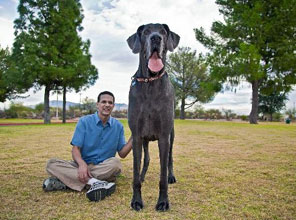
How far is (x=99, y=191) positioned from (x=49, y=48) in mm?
20869

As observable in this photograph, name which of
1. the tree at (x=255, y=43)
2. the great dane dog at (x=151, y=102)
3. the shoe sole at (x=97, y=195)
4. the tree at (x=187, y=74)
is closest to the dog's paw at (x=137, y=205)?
the great dane dog at (x=151, y=102)

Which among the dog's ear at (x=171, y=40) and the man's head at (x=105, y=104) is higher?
the dog's ear at (x=171, y=40)

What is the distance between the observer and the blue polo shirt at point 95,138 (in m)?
3.84

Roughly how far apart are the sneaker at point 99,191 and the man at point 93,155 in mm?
21

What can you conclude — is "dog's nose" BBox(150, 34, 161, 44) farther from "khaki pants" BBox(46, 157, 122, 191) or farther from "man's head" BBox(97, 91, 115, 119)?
"khaki pants" BBox(46, 157, 122, 191)

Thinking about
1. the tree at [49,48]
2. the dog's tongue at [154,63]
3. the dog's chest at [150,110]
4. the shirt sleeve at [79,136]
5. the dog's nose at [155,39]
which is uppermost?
the tree at [49,48]

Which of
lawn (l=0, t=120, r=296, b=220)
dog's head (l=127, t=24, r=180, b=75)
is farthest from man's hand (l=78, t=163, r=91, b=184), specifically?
dog's head (l=127, t=24, r=180, b=75)

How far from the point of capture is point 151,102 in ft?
9.84

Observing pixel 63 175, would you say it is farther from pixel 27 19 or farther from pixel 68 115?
pixel 68 115

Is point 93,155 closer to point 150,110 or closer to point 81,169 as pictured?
point 81,169

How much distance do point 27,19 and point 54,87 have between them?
20.9 ft

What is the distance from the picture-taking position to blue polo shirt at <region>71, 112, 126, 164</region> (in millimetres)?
3844

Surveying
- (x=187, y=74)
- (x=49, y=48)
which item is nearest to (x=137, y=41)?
(x=49, y=48)

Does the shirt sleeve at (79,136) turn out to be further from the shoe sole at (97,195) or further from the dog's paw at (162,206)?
the dog's paw at (162,206)
